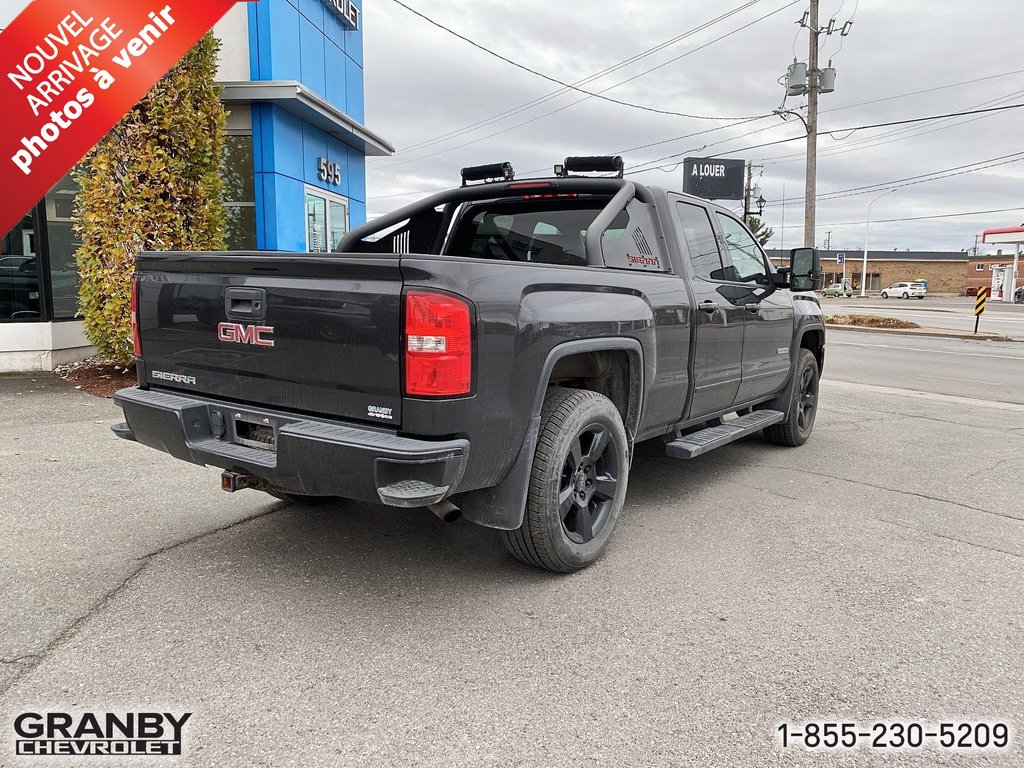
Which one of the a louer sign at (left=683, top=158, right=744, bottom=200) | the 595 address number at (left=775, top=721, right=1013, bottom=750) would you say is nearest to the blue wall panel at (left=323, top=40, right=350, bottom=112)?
the 595 address number at (left=775, top=721, right=1013, bottom=750)

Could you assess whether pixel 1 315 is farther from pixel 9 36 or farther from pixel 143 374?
pixel 143 374

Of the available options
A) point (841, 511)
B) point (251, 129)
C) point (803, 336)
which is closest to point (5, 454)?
point (841, 511)

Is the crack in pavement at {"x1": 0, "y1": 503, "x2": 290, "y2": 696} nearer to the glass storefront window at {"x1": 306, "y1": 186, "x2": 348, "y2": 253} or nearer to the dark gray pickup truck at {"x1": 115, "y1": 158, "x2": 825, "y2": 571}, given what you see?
the dark gray pickup truck at {"x1": 115, "y1": 158, "x2": 825, "y2": 571}

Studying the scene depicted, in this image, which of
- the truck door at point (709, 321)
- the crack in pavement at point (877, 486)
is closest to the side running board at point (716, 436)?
the truck door at point (709, 321)

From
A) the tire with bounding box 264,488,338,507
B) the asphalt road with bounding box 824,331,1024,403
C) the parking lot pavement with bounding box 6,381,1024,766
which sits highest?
the asphalt road with bounding box 824,331,1024,403

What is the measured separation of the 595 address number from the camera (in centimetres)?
235

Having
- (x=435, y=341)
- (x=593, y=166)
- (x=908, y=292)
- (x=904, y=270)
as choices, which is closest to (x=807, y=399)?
(x=593, y=166)

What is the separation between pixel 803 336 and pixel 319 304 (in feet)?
15.5

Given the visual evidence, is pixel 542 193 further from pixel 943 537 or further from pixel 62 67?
pixel 62 67

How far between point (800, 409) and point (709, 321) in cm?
237

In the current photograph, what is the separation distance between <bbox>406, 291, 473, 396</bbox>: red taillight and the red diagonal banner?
753 cm

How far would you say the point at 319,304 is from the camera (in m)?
2.94

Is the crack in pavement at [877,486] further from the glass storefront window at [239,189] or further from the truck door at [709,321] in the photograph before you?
the glass storefront window at [239,189]

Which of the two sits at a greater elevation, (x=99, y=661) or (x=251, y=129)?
(x=251, y=129)
